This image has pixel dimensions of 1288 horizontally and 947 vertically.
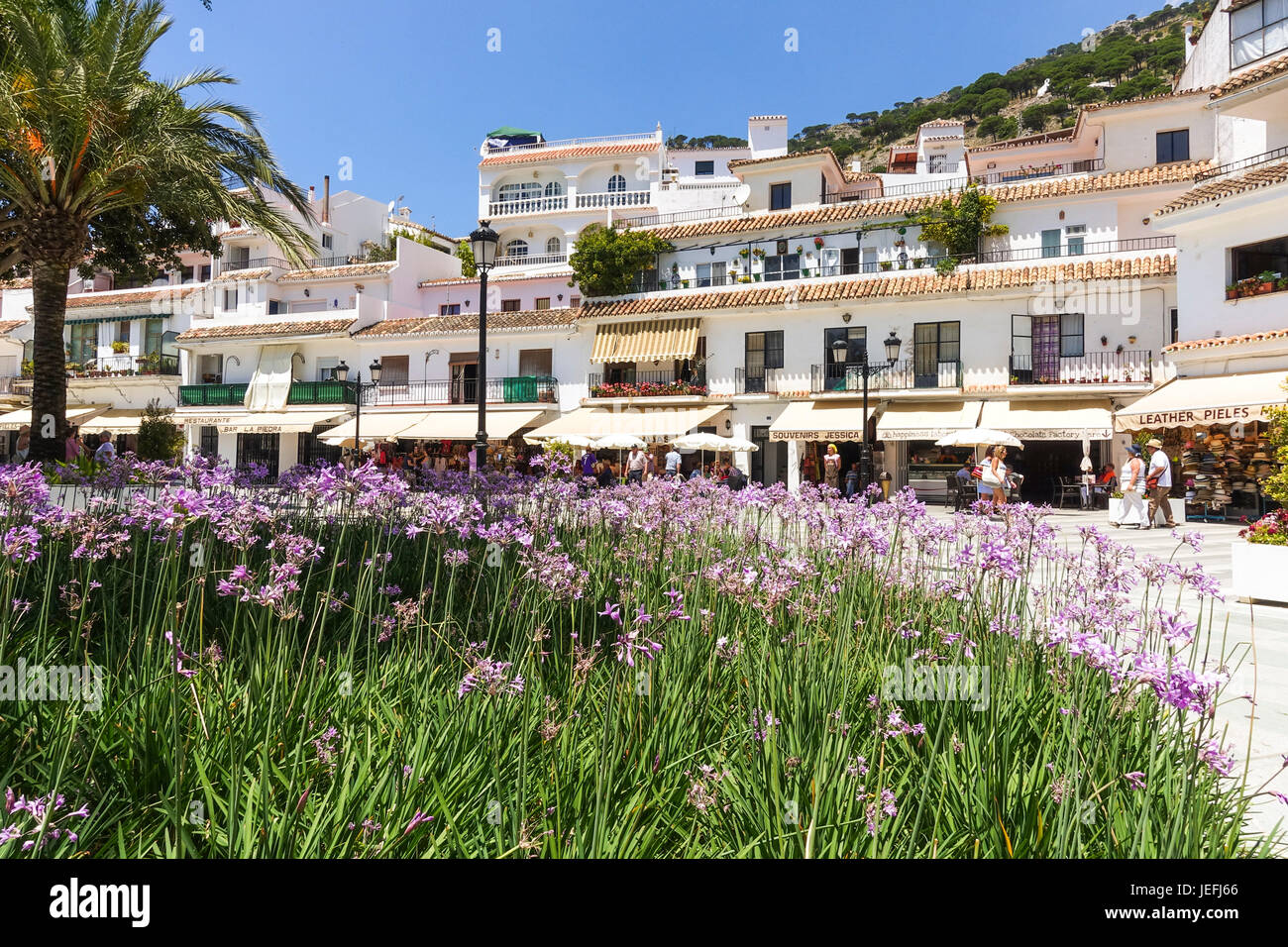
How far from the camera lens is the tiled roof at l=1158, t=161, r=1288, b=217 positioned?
16.5m

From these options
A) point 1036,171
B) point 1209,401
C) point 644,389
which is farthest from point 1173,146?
point 644,389

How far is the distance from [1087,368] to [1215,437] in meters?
5.17

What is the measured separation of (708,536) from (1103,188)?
2502 cm

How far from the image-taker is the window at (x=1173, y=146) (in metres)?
25.9

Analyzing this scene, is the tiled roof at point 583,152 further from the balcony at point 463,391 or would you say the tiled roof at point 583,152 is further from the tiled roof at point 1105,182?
the tiled roof at point 1105,182

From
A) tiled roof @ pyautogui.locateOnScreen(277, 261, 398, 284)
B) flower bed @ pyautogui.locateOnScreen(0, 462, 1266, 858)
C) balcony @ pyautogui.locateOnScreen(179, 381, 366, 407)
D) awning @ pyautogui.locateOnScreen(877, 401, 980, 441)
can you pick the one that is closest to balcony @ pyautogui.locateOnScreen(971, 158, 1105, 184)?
awning @ pyautogui.locateOnScreen(877, 401, 980, 441)

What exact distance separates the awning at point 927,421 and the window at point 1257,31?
36.9 feet

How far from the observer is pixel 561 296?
110 ft

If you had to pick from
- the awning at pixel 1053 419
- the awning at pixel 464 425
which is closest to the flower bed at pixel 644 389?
the awning at pixel 464 425

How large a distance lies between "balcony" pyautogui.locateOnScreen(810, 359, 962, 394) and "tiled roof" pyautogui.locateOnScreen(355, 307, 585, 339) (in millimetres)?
9520

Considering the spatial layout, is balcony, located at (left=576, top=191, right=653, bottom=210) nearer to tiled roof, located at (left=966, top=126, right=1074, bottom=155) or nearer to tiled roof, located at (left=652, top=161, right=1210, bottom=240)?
tiled roof, located at (left=652, top=161, right=1210, bottom=240)

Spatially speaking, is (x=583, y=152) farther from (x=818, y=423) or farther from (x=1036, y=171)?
(x=818, y=423)
